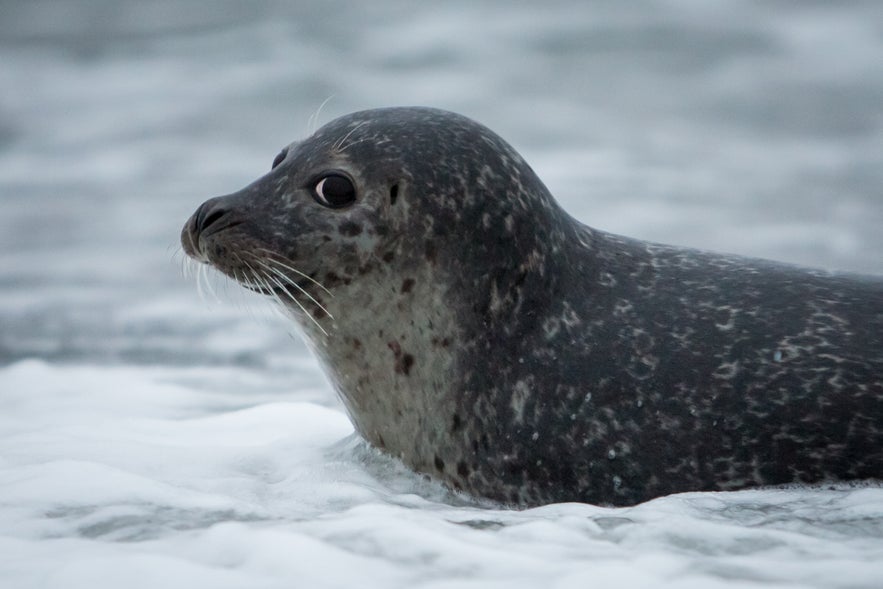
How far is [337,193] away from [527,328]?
0.82 m

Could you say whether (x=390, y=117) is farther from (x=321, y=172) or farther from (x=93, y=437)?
(x=93, y=437)

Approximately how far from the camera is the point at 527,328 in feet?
13.6

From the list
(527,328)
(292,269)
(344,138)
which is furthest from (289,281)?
(527,328)

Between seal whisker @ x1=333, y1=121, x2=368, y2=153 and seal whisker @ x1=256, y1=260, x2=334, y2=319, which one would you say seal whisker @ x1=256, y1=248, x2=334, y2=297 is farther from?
seal whisker @ x1=333, y1=121, x2=368, y2=153

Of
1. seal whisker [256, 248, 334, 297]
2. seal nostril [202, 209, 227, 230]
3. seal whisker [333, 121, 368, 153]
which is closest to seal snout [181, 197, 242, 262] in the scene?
seal nostril [202, 209, 227, 230]

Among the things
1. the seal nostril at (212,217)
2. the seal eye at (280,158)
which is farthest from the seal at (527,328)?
the seal eye at (280,158)

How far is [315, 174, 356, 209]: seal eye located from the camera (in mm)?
4238

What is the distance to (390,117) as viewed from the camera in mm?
4453

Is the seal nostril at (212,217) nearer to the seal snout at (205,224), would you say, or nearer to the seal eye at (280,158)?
the seal snout at (205,224)

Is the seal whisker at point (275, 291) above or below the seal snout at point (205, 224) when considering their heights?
below

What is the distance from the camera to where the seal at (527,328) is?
379 cm

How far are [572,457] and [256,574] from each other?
5.00ft

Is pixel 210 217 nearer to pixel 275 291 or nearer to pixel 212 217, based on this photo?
pixel 212 217

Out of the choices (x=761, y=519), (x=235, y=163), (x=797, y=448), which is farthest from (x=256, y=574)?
(x=235, y=163)
